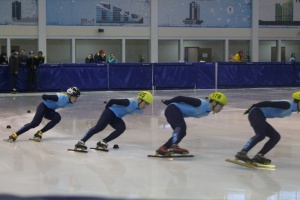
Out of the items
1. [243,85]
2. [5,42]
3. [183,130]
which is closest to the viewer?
[183,130]

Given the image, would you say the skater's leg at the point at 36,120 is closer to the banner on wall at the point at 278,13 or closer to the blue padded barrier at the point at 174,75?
the blue padded barrier at the point at 174,75

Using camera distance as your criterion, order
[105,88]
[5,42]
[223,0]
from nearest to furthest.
Answer: [105,88]
[5,42]
[223,0]

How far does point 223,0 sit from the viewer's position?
3134 cm

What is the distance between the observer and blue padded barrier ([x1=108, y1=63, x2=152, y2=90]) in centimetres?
2289

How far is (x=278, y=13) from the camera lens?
106ft

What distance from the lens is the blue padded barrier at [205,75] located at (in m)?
24.4

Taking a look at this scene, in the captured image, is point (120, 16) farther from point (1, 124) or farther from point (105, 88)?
point (1, 124)

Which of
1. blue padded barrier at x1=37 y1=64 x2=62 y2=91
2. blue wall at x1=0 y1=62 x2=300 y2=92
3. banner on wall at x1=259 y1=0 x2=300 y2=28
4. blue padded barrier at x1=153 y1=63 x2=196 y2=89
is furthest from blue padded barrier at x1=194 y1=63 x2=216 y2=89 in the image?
banner on wall at x1=259 y1=0 x2=300 y2=28

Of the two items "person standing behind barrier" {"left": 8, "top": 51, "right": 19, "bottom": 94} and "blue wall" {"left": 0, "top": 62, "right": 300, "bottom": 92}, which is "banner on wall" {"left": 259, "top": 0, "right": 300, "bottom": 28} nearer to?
"blue wall" {"left": 0, "top": 62, "right": 300, "bottom": 92}

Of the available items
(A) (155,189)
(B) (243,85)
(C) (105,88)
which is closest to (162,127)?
(A) (155,189)

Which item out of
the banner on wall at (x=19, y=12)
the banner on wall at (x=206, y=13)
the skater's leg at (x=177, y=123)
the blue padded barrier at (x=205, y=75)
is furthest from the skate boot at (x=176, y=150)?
the banner on wall at (x=206, y=13)

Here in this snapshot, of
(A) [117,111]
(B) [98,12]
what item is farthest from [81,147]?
(B) [98,12]

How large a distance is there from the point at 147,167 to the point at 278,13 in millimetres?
26665

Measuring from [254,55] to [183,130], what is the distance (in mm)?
24766
